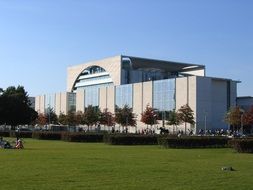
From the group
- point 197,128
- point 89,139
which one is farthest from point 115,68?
point 89,139

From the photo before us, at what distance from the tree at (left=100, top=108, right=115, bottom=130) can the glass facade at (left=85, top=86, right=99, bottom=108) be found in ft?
58.4

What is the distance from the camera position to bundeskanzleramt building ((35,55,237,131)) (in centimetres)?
10712

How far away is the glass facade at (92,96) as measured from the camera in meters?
137

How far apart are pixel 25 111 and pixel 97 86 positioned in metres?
52.3

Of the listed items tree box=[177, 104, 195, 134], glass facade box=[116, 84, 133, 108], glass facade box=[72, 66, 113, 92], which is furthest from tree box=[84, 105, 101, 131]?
tree box=[177, 104, 195, 134]

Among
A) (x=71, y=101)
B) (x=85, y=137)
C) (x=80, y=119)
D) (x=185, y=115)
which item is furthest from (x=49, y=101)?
(x=85, y=137)

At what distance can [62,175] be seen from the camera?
16016 mm

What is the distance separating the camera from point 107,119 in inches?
4572

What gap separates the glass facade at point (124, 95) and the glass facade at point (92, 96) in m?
10.6

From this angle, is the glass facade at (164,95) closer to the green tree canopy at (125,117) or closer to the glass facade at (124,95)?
the green tree canopy at (125,117)

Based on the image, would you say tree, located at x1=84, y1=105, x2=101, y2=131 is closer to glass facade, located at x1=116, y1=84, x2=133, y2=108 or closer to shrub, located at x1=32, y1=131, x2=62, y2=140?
glass facade, located at x1=116, y1=84, x2=133, y2=108

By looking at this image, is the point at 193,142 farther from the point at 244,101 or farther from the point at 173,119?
the point at 244,101

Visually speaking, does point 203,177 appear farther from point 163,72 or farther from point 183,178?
point 163,72

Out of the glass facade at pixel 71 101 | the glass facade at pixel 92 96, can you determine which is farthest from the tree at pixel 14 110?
the glass facade at pixel 71 101
